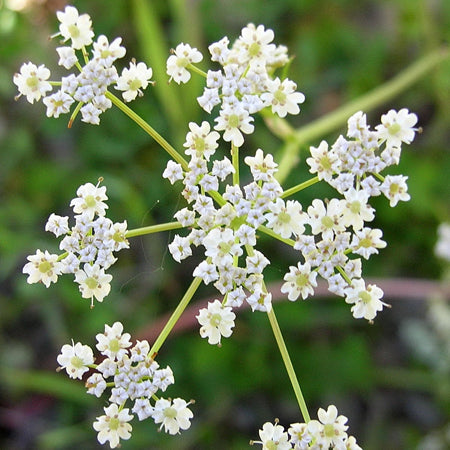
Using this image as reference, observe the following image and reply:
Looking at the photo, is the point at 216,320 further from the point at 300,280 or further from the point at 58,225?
the point at 58,225

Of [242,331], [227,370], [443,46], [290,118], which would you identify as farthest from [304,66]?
[227,370]

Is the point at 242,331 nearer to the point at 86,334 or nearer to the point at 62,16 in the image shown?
the point at 86,334

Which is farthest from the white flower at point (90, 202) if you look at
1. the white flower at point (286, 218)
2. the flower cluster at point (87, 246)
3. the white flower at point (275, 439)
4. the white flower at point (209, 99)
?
the white flower at point (275, 439)

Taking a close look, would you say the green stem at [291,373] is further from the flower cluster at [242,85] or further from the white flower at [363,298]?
the flower cluster at [242,85]

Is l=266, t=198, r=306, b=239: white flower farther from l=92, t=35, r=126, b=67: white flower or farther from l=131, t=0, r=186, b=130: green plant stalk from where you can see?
l=131, t=0, r=186, b=130: green plant stalk

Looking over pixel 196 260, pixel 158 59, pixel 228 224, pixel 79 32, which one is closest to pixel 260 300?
pixel 228 224

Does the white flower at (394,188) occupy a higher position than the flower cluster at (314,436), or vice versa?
→ the white flower at (394,188)

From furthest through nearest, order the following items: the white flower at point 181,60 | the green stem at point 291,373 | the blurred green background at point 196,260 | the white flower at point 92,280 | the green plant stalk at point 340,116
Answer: the blurred green background at point 196,260 < the green plant stalk at point 340,116 < the white flower at point 181,60 < the white flower at point 92,280 < the green stem at point 291,373
